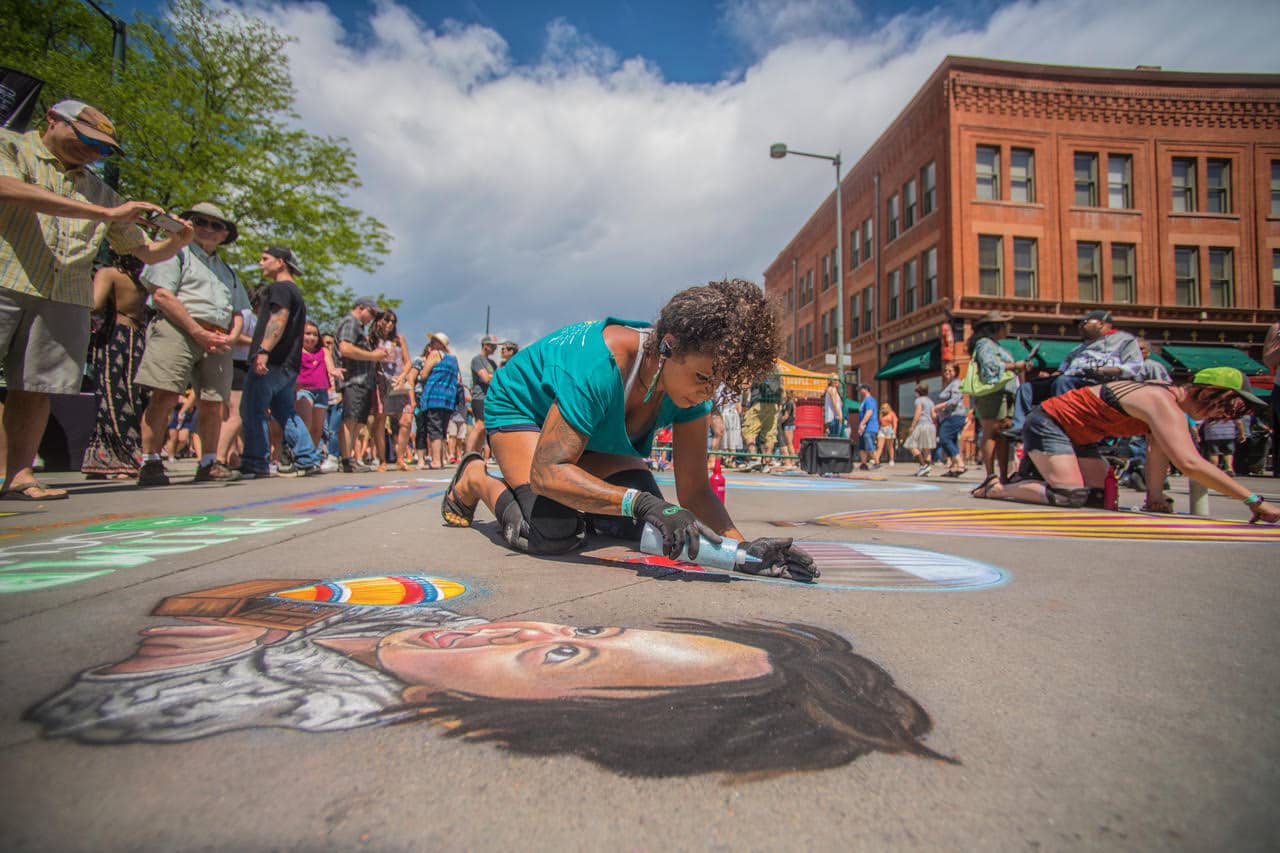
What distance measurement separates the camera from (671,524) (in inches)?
71.0

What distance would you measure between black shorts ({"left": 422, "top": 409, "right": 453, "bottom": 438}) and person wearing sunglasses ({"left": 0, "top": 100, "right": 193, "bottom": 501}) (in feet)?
13.9

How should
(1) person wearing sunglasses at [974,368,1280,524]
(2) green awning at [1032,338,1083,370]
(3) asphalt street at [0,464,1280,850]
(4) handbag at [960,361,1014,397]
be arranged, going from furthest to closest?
(2) green awning at [1032,338,1083,370]
(4) handbag at [960,361,1014,397]
(1) person wearing sunglasses at [974,368,1280,524]
(3) asphalt street at [0,464,1280,850]

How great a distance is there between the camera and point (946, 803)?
0.71 metres

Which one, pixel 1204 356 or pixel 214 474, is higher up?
pixel 1204 356

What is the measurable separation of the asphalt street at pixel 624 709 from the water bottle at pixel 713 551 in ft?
0.31

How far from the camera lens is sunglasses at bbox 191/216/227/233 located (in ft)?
15.8

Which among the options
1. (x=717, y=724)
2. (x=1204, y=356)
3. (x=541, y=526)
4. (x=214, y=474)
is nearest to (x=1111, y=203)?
(x=1204, y=356)

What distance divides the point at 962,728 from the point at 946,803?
22 cm

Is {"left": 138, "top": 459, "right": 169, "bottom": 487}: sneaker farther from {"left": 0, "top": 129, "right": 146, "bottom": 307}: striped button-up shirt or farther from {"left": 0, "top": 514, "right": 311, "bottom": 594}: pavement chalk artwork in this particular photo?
{"left": 0, "top": 514, "right": 311, "bottom": 594}: pavement chalk artwork

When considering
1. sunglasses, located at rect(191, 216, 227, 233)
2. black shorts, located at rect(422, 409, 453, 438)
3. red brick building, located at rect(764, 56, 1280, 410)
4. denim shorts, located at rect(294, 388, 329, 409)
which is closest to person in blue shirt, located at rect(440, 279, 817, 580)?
sunglasses, located at rect(191, 216, 227, 233)

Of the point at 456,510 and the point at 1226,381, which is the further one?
the point at 1226,381

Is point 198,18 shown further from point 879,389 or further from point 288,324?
point 879,389

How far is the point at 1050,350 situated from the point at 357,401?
810 inches

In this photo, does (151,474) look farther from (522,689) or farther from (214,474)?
(522,689)
